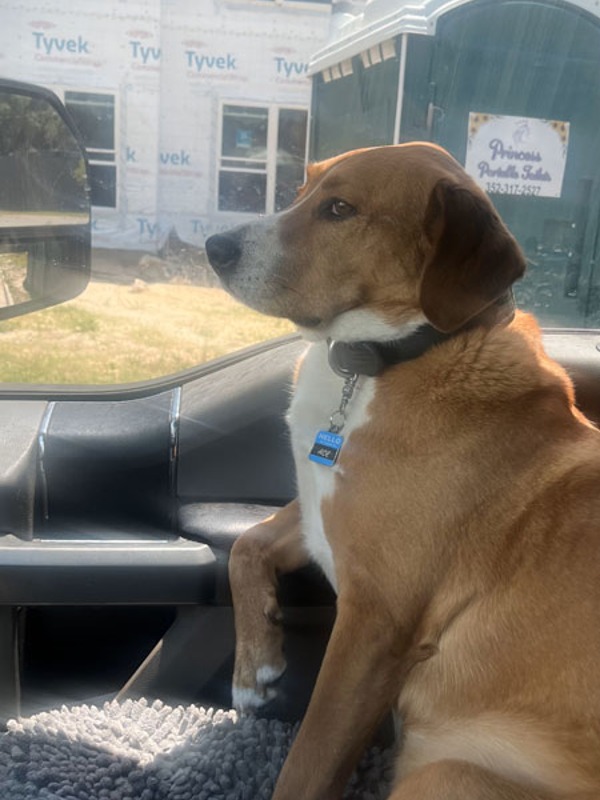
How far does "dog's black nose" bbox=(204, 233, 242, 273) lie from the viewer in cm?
194

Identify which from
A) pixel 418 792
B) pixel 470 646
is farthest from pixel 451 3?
pixel 418 792

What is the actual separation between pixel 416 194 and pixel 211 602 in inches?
44.6

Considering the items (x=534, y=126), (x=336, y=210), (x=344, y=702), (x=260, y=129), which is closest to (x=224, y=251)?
(x=336, y=210)

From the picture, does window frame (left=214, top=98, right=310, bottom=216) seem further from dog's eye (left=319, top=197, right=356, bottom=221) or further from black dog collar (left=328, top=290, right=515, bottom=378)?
black dog collar (left=328, top=290, right=515, bottom=378)

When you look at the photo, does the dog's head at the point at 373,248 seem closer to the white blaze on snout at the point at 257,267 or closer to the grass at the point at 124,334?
the white blaze on snout at the point at 257,267

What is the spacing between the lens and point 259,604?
2.14 m

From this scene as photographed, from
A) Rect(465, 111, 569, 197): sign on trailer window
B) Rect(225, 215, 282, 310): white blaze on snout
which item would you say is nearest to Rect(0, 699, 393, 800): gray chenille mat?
Rect(225, 215, 282, 310): white blaze on snout

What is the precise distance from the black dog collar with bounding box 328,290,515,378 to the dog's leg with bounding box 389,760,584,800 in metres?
0.78

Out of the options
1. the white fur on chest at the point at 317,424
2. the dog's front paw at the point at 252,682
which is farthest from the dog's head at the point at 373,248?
the dog's front paw at the point at 252,682

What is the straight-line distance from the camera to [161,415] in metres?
2.56

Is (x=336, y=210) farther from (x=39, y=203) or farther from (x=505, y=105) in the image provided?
(x=505, y=105)

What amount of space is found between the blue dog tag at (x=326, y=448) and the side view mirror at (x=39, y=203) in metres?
1.16

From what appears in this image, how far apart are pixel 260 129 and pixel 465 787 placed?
3.03 m

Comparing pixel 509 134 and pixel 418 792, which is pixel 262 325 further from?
pixel 418 792
